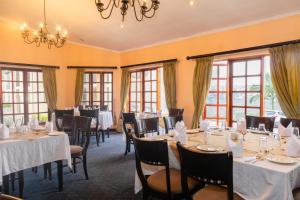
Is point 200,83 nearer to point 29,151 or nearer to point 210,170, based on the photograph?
point 29,151

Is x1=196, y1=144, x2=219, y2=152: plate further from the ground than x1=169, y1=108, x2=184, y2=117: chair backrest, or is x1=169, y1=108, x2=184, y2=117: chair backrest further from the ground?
x1=169, y1=108, x2=184, y2=117: chair backrest

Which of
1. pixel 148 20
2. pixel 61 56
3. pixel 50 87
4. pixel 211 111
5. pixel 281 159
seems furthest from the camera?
pixel 61 56

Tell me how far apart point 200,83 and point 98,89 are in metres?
3.70

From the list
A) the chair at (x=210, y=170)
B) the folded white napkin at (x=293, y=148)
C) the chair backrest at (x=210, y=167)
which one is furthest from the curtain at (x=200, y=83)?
the chair backrest at (x=210, y=167)

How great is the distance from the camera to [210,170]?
1705 millimetres

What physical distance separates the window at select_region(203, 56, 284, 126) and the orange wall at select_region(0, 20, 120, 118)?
3.57 m

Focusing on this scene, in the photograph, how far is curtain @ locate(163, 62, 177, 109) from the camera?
242 inches

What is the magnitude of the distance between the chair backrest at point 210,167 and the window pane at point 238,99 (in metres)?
3.73

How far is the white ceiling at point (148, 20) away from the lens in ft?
13.5

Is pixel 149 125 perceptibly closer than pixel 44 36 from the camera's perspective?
Yes

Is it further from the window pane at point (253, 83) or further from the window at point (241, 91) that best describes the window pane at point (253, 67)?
the window pane at point (253, 83)

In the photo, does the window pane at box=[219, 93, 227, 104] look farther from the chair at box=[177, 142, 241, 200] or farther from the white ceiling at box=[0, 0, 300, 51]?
the chair at box=[177, 142, 241, 200]

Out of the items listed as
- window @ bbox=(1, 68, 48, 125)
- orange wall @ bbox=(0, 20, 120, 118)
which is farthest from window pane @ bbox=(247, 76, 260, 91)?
window @ bbox=(1, 68, 48, 125)

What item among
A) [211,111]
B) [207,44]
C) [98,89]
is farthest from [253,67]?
[98,89]
